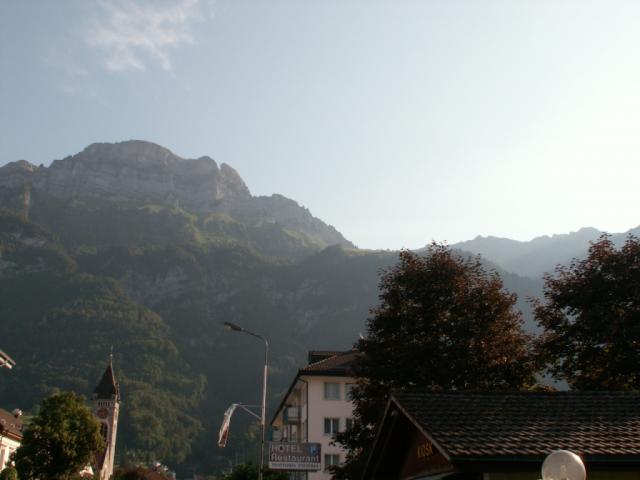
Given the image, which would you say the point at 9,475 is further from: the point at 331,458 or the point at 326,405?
the point at 326,405

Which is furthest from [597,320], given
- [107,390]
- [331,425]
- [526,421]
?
[107,390]

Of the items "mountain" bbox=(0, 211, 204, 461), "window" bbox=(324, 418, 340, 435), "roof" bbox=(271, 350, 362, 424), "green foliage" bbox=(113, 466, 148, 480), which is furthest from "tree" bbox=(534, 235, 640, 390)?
"mountain" bbox=(0, 211, 204, 461)

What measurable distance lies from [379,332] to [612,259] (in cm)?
1196

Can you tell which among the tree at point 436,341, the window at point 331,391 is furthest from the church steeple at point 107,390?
the tree at point 436,341

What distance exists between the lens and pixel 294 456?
2392cm

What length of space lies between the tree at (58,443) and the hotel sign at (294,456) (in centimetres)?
3351

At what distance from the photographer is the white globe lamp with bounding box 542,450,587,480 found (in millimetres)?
8336

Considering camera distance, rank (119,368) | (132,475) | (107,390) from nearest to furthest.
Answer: (132,475), (107,390), (119,368)

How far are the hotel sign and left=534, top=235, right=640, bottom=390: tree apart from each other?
1400cm

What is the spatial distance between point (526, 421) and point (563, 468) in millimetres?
4856

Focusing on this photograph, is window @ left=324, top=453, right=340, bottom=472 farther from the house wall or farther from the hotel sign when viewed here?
the hotel sign

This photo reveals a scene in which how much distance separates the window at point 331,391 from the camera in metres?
52.5

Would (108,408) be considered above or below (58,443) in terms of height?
above

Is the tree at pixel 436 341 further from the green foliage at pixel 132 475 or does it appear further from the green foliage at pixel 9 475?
the green foliage at pixel 132 475
